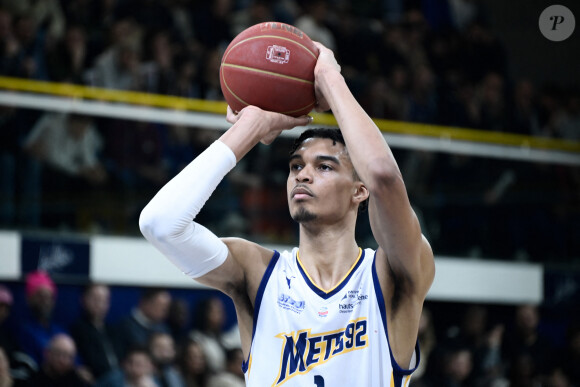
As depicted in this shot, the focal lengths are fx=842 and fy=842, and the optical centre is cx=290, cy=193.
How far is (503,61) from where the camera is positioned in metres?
12.3

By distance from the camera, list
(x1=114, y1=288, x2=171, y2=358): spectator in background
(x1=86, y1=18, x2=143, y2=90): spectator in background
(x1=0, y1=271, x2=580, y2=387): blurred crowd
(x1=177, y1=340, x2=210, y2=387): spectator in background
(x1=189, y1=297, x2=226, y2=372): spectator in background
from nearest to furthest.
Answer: (x1=0, y1=271, x2=580, y2=387): blurred crowd < (x1=114, y1=288, x2=171, y2=358): spectator in background < (x1=177, y1=340, x2=210, y2=387): spectator in background < (x1=189, y1=297, x2=226, y2=372): spectator in background < (x1=86, y1=18, x2=143, y2=90): spectator in background

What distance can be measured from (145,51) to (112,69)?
54 cm

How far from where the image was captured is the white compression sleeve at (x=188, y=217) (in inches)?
128

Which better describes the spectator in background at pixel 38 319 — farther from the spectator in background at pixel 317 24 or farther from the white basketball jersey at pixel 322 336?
the spectator in background at pixel 317 24

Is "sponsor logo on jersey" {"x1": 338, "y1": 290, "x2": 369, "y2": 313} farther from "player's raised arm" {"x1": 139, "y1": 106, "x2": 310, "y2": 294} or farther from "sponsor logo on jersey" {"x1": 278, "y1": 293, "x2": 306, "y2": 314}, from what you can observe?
"player's raised arm" {"x1": 139, "y1": 106, "x2": 310, "y2": 294}

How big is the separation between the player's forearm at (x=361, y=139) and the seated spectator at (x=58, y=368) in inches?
181

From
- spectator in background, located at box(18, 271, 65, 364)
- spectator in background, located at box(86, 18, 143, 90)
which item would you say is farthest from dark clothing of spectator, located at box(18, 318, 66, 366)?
spectator in background, located at box(86, 18, 143, 90)

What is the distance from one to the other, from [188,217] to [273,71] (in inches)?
32.1

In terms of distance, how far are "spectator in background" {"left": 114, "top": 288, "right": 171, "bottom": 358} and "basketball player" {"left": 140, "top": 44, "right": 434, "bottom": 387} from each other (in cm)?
440

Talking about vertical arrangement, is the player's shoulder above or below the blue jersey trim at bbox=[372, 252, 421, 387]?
above

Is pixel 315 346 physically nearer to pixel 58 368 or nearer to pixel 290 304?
pixel 290 304

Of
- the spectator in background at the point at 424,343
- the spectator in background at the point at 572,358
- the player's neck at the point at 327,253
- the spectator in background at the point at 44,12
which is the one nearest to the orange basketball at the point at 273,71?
the player's neck at the point at 327,253

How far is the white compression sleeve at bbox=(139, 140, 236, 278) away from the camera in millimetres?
3254

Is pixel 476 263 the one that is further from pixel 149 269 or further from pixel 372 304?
pixel 372 304
